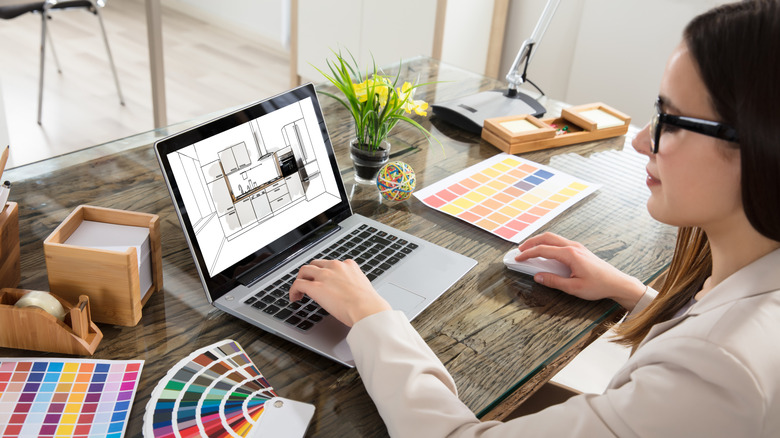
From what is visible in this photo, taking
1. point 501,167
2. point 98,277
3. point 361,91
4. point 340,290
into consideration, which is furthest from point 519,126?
point 98,277

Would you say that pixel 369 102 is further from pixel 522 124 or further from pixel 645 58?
pixel 645 58

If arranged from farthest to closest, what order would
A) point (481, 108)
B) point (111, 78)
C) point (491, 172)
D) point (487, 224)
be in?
point (111, 78) → point (481, 108) → point (491, 172) → point (487, 224)

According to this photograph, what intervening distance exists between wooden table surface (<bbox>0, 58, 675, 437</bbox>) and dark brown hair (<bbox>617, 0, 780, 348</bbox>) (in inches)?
15.5

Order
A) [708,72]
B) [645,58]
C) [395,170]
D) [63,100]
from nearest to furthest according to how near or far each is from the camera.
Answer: [708,72] → [395,170] → [645,58] → [63,100]

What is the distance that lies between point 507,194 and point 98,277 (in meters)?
0.86

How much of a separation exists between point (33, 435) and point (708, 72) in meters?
0.86

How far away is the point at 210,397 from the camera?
2.73 feet

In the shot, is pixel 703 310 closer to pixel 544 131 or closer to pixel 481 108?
pixel 544 131

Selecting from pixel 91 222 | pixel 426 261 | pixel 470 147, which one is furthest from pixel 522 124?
pixel 91 222

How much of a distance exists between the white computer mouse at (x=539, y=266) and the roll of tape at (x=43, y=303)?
0.72 meters

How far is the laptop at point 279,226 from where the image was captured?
3.24ft

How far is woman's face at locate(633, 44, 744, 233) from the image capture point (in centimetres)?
77

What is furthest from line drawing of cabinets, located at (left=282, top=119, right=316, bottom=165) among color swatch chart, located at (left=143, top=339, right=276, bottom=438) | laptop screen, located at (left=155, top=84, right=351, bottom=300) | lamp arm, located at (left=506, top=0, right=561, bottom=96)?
lamp arm, located at (left=506, top=0, right=561, bottom=96)

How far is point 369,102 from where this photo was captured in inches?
54.0
